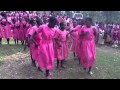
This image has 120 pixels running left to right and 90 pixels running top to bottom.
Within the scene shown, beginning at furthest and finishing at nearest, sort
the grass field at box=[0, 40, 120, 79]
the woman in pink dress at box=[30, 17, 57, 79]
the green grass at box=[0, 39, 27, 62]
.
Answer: the green grass at box=[0, 39, 27, 62] → the grass field at box=[0, 40, 120, 79] → the woman in pink dress at box=[30, 17, 57, 79]

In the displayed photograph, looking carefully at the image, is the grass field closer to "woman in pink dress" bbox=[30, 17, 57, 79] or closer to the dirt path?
the dirt path

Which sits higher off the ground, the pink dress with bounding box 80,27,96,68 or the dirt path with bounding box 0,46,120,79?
the pink dress with bounding box 80,27,96,68

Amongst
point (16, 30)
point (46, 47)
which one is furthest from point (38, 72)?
point (16, 30)

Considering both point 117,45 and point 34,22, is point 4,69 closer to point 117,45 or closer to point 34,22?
point 34,22

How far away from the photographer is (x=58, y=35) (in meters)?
9.69

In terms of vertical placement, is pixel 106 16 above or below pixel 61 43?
below

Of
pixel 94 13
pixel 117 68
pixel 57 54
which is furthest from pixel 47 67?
pixel 94 13

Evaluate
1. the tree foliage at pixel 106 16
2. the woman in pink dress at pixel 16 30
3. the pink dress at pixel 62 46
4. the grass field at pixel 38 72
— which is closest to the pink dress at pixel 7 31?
the woman in pink dress at pixel 16 30

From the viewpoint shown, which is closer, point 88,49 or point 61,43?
point 88,49

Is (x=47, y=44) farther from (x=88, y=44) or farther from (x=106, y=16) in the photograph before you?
(x=106, y=16)

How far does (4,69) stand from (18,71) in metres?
0.60

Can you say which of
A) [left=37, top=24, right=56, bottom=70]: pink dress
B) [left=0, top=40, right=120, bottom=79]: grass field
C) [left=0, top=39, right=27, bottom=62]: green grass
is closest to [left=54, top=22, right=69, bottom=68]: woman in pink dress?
[left=0, top=40, right=120, bottom=79]: grass field
